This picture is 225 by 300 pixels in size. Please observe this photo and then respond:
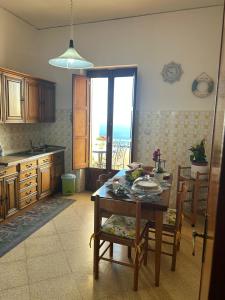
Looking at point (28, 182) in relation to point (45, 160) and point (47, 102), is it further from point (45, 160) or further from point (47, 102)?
point (47, 102)

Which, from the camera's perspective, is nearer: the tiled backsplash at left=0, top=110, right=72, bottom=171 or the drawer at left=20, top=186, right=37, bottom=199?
the drawer at left=20, top=186, right=37, bottom=199

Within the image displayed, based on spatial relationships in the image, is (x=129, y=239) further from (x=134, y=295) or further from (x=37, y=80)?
(x=37, y=80)

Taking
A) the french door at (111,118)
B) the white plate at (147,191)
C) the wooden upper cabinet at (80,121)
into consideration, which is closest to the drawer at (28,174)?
the wooden upper cabinet at (80,121)

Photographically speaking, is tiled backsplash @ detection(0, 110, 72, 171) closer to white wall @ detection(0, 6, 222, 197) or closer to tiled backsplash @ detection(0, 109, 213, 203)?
tiled backsplash @ detection(0, 109, 213, 203)

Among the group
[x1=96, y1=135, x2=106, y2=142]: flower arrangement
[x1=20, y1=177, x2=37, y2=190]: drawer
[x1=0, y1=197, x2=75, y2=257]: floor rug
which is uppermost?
[x1=96, y1=135, x2=106, y2=142]: flower arrangement

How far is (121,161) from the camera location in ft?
14.1

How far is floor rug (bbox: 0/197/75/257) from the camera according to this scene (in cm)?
260

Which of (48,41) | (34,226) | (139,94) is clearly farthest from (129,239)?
(48,41)

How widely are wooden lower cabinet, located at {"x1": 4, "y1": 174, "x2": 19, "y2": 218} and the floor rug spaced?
149 millimetres

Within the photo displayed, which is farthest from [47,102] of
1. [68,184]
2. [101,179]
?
[101,179]

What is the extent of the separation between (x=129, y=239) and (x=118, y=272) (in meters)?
0.49

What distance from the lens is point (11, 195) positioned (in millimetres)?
3080

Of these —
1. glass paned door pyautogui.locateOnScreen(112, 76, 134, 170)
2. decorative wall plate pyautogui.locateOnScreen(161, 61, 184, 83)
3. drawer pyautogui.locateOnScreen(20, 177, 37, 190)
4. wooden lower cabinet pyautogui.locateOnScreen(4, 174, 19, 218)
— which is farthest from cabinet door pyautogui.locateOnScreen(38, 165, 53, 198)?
decorative wall plate pyautogui.locateOnScreen(161, 61, 184, 83)

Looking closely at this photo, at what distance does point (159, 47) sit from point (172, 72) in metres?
0.47
